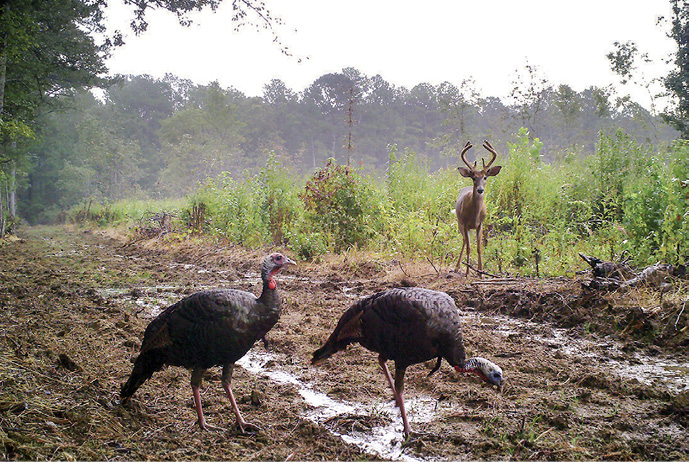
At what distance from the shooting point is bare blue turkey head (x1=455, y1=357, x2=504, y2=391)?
2.64 metres

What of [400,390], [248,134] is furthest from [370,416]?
[248,134]

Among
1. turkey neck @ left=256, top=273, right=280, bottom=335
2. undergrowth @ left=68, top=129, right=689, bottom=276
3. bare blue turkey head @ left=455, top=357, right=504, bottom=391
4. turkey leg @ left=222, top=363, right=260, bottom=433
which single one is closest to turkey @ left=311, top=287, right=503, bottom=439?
bare blue turkey head @ left=455, top=357, right=504, bottom=391

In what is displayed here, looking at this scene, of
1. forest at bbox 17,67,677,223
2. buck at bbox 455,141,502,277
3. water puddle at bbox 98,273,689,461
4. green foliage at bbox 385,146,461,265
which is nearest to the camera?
water puddle at bbox 98,273,689,461

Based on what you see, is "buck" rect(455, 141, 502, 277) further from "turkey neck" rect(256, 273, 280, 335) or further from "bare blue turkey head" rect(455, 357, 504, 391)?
"turkey neck" rect(256, 273, 280, 335)

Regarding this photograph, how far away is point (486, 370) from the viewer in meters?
2.66

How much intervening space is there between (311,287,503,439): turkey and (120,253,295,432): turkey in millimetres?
623

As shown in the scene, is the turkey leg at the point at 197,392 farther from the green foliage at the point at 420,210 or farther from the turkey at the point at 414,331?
the green foliage at the point at 420,210

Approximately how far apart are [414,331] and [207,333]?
1.24 m

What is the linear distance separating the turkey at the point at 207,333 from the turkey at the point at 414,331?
0.62m

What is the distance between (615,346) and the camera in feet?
14.3

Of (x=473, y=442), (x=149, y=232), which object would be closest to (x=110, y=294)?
(x=473, y=442)

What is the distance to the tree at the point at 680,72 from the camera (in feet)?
48.0

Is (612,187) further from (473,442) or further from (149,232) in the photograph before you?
(149,232)

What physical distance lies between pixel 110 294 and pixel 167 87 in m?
57.8
